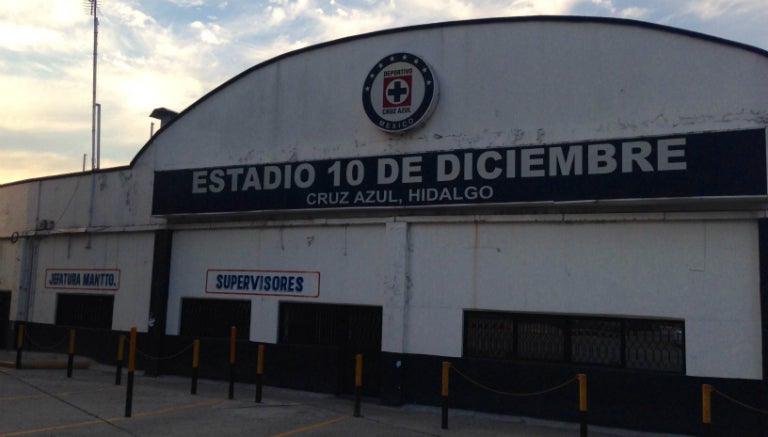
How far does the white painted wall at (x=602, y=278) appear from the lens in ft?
35.4

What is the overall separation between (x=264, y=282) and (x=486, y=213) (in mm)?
5542

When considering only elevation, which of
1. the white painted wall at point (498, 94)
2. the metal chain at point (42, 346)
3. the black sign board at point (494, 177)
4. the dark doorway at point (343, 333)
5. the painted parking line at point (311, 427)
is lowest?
the painted parking line at point (311, 427)

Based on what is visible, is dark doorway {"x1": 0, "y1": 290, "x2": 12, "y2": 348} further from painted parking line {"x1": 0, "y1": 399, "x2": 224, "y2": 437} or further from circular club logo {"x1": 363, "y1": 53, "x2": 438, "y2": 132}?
circular club logo {"x1": 363, "y1": 53, "x2": 438, "y2": 132}

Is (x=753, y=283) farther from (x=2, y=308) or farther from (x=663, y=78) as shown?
(x=2, y=308)

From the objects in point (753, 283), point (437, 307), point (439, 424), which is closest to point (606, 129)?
point (753, 283)

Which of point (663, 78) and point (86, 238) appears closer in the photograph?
point (663, 78)

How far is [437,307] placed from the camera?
13.1 m

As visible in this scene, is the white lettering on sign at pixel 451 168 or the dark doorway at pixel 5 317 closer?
the white lettering on sign at pixel 451 168

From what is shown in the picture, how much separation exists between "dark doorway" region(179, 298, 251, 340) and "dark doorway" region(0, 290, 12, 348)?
691 cm

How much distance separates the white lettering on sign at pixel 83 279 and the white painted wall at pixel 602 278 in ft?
29.5

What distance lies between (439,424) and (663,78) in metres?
7.18

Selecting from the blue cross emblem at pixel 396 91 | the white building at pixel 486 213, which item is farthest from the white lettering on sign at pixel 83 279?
the blue cross emblem at pixel 396 91

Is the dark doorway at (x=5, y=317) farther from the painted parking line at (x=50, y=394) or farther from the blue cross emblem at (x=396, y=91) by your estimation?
the blue cross emblem at (x=396, y=91)

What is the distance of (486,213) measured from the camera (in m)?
12.8
